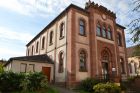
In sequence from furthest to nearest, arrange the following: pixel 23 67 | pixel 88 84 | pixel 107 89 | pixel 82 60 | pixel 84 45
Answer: pixel 23 67 < pixel 84 45 < pixel 82 60 < pixel 88 84 < pixel 107 89

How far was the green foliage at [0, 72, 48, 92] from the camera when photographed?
16812mm

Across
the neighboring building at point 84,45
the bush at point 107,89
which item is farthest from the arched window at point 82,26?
the bush at point 107,89

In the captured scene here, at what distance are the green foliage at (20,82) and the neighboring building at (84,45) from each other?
15.7 feet

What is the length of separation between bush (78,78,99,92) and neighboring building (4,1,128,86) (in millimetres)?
771

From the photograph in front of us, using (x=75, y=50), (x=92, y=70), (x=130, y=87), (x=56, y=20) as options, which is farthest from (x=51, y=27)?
(x=130, y=87)

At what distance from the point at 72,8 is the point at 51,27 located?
7520 millimetres

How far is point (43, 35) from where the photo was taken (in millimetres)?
33594

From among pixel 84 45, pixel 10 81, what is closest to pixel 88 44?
pixel 84 45

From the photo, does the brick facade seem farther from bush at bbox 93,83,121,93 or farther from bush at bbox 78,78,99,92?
bush at bbox 93,83,121,93

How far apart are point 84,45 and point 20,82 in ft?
34.3

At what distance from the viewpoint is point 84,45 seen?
2394 cm

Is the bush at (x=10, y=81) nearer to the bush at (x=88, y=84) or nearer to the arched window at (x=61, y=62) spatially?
the arched window at (x=61, y=62)

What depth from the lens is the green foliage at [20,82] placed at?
16812mm

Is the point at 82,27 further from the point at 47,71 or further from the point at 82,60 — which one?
the point at 47,71
